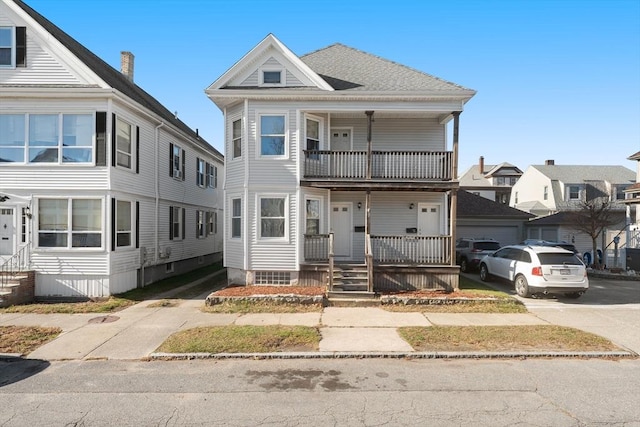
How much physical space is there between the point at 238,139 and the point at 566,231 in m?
24.6

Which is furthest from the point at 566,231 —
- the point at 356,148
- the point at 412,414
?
the point at 412,414

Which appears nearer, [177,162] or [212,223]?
[177,162]

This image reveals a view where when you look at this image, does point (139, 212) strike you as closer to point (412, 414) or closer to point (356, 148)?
point (356, 148)

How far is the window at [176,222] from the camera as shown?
17.4m

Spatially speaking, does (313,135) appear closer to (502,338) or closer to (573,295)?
(502,338)

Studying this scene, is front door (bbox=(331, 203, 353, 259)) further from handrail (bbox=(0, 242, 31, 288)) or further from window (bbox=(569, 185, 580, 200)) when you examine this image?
window (bbox=(569, 185, 580, 200))

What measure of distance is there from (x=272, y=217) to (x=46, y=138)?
320 inches

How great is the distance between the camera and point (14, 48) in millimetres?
12477

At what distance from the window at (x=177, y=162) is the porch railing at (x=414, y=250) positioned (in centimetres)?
1047

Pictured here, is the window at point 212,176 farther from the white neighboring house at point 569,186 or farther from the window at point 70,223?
the white neighboring house at point 569,186

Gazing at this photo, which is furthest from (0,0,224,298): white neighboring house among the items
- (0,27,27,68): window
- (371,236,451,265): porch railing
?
(371,236,451,265): porch railing

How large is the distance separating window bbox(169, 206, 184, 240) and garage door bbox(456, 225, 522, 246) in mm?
18556

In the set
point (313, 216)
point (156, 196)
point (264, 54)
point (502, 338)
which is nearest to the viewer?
point (502, 338)

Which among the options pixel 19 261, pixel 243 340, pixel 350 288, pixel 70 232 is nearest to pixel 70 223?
pixel 70 232
